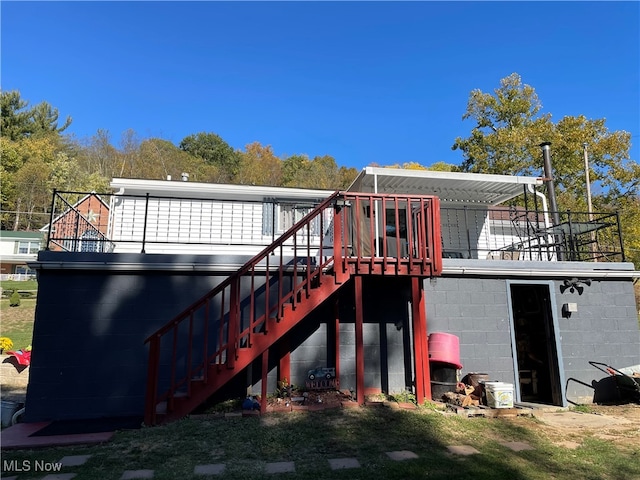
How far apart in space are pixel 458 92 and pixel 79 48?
18.5 meters

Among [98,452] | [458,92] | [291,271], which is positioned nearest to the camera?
[98,452]

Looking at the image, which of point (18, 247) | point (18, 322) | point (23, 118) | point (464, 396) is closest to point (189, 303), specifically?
point (464, 396)

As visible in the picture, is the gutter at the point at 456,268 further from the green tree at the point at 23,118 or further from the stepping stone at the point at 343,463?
the green tree at the point at 23,118

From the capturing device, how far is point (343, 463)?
3.24 m

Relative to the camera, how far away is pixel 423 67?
1822 cm

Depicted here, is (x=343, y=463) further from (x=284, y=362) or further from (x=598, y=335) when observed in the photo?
(x=598, y=335)

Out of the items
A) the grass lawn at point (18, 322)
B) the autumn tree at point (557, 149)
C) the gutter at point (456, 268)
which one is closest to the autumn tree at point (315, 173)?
the autumn tree at point (557, 149)

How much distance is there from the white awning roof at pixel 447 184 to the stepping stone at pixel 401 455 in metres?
5.15

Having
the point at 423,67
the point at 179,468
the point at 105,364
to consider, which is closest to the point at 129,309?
the point at 105,364

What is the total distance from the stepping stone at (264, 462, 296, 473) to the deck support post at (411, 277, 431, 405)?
93.8 inches

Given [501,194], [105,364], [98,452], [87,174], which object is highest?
[87,174]

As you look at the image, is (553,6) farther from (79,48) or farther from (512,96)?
(79,48)

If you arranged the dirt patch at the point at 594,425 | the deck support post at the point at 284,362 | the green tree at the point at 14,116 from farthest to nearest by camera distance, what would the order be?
the green tree at the point at 14,116 → the deck support post at the point at 284,362 → the dirt patch at the point at 594,425

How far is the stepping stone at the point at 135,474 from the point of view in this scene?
9.79ft
